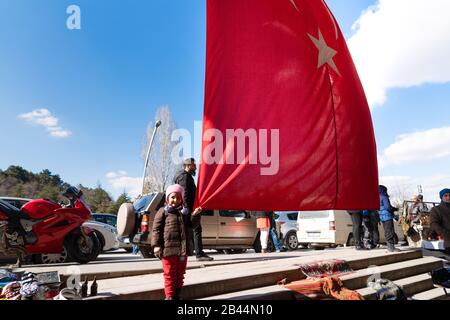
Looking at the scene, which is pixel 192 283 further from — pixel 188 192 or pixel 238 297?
pixel 188 192

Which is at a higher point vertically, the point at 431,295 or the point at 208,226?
the point at 208,226

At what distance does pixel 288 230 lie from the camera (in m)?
14.1

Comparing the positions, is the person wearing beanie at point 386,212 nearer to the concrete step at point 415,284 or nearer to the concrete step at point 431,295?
the concrete step at point 415,284

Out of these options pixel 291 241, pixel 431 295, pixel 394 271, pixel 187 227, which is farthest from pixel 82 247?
pixel 291 241

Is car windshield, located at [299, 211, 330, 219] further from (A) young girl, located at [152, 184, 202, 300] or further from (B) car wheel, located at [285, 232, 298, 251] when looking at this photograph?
(A) young girl, located at [152, 184, 202, 300]

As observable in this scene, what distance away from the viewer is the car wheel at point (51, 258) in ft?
23.5

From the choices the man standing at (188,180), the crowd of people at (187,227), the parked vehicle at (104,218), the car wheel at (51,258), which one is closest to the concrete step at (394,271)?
the crowd of people at (187,227)

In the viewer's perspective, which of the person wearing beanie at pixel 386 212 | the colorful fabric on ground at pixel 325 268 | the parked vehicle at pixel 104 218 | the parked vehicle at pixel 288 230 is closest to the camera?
the colorful fabric on ground at pixel 325 268

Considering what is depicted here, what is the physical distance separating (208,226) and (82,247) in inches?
141

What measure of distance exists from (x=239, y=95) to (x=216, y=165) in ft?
2.67

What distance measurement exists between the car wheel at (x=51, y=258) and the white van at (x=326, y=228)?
8299 mm

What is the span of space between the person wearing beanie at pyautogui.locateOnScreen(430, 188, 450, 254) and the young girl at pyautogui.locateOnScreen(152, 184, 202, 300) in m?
4.38

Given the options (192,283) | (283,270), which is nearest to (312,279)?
(283,270)

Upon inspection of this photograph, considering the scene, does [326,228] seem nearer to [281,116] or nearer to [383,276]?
[383,276]
